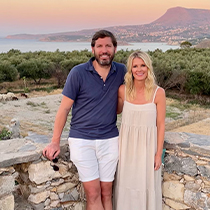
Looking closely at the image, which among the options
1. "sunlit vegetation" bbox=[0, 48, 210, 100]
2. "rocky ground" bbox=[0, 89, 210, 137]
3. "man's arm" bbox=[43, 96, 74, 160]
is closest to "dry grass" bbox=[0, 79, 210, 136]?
"rocky ground" bbox=[0, 89, 210, 137]

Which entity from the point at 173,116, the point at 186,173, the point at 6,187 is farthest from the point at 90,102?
the point at 173,116

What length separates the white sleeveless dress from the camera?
2170 mm

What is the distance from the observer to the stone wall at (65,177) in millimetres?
2031

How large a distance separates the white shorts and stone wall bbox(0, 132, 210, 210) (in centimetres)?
18

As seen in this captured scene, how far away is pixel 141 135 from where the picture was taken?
7.14 feet

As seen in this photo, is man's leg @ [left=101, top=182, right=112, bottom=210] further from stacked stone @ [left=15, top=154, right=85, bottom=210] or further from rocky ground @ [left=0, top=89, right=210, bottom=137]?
rocky ground @ [left=0, top=89, right=210, bottom=137]

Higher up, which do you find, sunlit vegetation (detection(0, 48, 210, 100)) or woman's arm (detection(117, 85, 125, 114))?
woman's arm (detection(117, 85, 125, 114))

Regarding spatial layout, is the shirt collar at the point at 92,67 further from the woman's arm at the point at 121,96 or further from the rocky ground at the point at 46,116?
the rocky ground at the point at 46,116

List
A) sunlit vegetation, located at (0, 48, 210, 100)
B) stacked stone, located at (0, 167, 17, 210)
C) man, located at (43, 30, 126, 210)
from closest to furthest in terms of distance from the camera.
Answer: stacked stone, located at (0, 167, 17, 210) < man, located at (43, 30, 126, 210) < sunlit vegetation, located at (0, 48, 210, 100)

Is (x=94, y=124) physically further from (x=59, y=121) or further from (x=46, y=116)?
(x=46, y=116)

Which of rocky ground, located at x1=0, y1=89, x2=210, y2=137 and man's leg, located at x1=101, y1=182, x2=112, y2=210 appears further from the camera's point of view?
A: rocky ground, located at x1=0, y1=89, x2=210, y2=137

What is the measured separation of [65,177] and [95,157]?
332 millimetres

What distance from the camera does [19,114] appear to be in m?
12.5

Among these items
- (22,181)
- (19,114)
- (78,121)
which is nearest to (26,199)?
(22,181)
